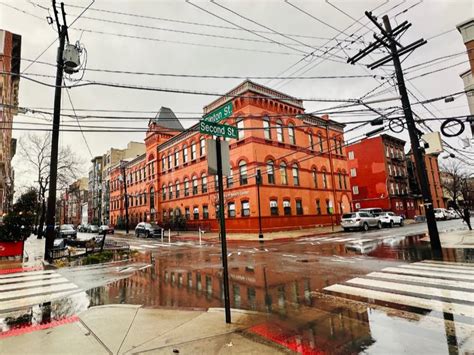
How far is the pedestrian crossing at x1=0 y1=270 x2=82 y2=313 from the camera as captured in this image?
6617mm

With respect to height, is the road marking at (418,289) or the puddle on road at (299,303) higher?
the puddle on road at (299,303)

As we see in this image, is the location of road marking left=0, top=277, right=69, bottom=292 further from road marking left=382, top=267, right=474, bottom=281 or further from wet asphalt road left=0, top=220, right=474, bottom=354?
road marking left=382, top=267, right=474, bottom=281

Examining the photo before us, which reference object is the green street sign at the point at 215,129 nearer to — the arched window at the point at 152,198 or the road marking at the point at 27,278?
the road marking at the point at 27,278

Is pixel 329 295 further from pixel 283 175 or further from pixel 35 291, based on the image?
pixel 283 175

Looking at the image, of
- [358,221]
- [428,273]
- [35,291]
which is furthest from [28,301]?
[358,221]

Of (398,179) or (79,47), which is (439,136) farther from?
(398,179)

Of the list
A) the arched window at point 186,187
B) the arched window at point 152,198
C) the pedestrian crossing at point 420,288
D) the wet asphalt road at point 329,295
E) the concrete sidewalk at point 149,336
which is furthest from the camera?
the arched window at point 152,198

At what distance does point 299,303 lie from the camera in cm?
596

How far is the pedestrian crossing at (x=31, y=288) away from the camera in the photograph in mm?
6617

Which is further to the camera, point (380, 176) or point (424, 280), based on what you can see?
point (380, 176)

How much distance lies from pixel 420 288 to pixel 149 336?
6.23 meters

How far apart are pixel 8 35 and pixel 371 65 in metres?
30.0

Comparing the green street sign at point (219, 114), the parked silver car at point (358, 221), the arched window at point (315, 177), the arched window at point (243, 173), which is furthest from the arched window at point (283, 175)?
the green street sign at point (219, 114)

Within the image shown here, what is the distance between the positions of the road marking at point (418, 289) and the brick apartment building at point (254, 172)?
15.4m
